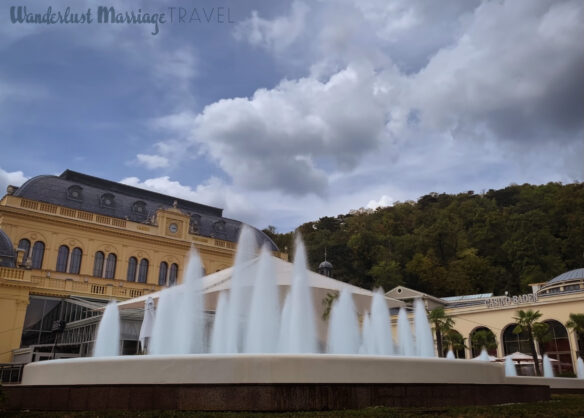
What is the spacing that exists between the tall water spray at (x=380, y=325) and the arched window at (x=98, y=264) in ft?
96.5

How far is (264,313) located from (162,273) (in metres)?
37.3

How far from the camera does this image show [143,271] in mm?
48688

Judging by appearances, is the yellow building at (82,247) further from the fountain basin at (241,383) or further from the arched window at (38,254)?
the fountain basin at (241,383)

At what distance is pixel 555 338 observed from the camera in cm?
3994

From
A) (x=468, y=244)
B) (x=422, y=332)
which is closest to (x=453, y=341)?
(x=422, y=332)

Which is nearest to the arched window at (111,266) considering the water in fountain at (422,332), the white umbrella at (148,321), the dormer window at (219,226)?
the dormer window at (219,226)

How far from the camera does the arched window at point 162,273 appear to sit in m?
49.3

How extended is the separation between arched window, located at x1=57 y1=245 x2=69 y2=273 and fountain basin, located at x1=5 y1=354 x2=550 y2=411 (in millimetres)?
35299

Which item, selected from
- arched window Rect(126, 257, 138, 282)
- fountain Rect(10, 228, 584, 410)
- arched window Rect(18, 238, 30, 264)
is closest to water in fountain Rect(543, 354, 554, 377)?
fountain Rect(10, 228, 584, 410)

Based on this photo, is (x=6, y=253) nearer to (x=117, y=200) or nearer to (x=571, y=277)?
(x=117, y=200)

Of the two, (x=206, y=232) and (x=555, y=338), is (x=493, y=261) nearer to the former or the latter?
(x=555, y=338)

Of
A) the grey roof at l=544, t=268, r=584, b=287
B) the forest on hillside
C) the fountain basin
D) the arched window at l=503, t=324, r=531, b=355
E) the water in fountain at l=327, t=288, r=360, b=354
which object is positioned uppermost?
the forest on hillside

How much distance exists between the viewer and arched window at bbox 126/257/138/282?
4750 cm

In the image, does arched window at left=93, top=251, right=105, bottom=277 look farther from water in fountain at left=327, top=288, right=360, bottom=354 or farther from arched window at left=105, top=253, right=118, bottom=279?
water in fountain at left=327, top=288, right=360, bottom=354
